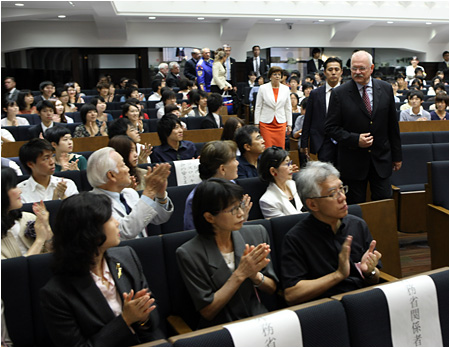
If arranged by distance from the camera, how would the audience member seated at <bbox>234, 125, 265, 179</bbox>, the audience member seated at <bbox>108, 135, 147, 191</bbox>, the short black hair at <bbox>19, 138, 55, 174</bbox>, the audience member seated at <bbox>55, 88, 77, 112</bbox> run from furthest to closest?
the audience member seated at <bbox>55, 88, 77, 112</bbox>, the audience member seated at <bbox>234, 125, 265, 179</bbox>, the audience member seated at <bbox>108, 135, 147, 191</bbox>, the short black hair at <bbox>19, 138, 55, 174</bbox>

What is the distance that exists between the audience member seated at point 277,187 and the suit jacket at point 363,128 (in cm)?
53

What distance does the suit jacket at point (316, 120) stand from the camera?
13.4ft

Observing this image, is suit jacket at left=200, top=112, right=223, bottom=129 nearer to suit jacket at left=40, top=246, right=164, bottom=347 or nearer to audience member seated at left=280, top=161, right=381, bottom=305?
audience member seated at left=280, top=161, right=381, bottom=305

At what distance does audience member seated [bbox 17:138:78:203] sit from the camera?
9.59ft

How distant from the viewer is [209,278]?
1.86 metres

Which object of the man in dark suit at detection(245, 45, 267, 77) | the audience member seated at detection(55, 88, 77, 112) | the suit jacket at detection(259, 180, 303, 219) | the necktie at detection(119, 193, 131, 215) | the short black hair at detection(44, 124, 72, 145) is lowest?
the suit jacket at detection(259, 180, 303, 219)

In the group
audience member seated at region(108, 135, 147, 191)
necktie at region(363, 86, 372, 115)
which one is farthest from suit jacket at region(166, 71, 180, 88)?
necktie at region(363, 86, 372, 115)

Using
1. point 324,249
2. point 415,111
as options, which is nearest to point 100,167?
point 324,249

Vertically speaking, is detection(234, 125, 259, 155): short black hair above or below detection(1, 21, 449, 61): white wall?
below

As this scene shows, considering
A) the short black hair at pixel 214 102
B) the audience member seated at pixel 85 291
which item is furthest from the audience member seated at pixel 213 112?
the audience member seated at pixel 85 291

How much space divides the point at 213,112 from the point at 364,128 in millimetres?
3033

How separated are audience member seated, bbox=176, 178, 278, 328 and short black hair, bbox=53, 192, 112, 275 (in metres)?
0.37

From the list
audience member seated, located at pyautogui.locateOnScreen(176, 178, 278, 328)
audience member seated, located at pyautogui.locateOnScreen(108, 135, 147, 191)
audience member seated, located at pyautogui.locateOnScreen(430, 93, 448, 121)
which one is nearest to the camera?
audience member seated, located at pyautogui.locateOnScreen(176, 178, 278, 328)

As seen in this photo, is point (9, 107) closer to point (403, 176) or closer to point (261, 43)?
point (403, 176)
